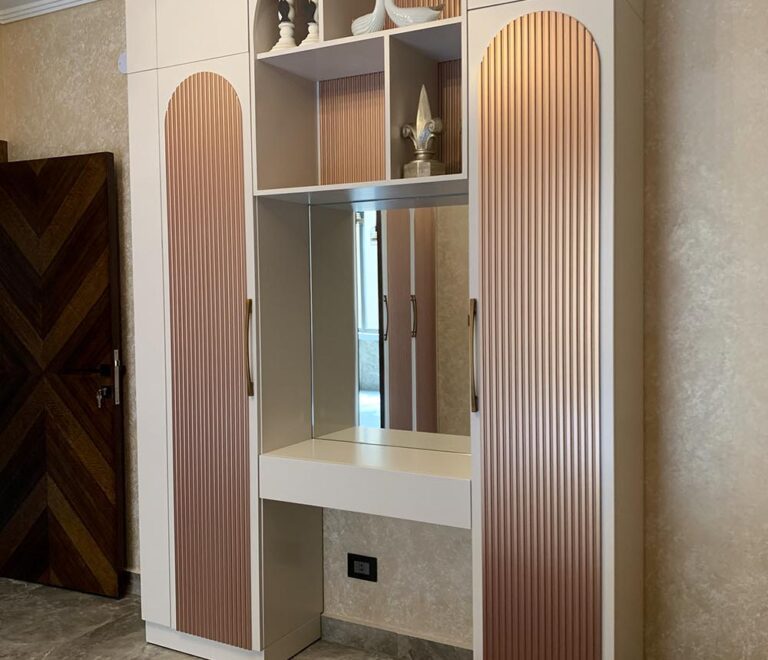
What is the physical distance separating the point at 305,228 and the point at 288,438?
736mm

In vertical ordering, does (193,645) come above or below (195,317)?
below

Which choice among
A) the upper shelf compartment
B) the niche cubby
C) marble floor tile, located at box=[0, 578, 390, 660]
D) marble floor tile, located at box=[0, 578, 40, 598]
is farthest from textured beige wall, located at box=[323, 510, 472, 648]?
the upper shelf compartment

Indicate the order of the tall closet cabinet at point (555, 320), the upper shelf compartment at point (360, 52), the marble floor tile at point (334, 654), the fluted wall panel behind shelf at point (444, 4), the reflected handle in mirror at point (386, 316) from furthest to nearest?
the marble floor tile at point (334, 654)
the reflected handle in mirror at point (386, 316)
the fluted wall panel behind shelf at point (444, 4)
the upper shelf compartment at point (360, 52)
the tall closet cabinet at point (555, 320)

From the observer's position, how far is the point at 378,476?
96.7 inches

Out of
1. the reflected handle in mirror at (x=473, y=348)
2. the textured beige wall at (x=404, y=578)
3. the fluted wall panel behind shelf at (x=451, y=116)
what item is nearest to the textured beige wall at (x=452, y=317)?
the fluted wall panel behind shelf at (x=451, y=116)

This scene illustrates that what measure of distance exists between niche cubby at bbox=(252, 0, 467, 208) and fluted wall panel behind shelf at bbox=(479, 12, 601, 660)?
0.61ft

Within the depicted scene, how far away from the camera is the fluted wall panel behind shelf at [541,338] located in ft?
6.93

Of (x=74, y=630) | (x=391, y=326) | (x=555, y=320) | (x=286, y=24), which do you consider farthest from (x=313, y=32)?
(x=74, y=630)

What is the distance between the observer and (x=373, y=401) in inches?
111

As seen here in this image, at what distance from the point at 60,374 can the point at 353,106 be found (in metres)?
1.72

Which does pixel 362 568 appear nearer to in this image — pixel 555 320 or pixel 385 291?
pixel 385 291

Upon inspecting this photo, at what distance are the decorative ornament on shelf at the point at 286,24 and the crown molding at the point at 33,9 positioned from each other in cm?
121

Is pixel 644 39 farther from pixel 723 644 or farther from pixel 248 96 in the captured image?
pixel 723 644

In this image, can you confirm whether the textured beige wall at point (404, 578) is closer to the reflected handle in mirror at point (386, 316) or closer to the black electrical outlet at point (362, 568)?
the black electrical outlet at point (362, 568)
